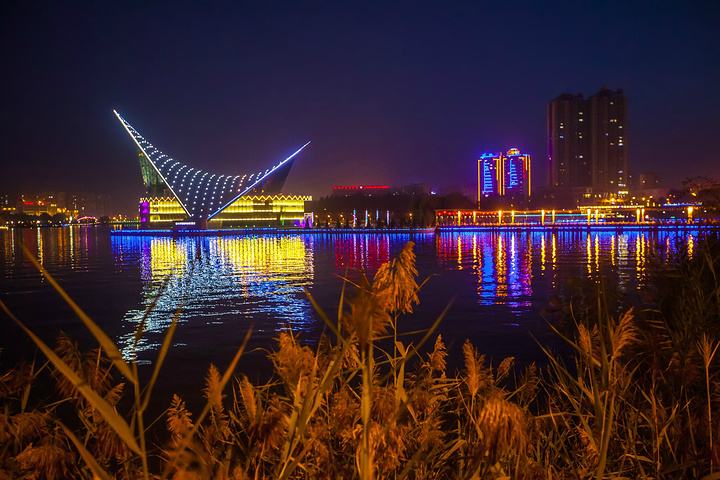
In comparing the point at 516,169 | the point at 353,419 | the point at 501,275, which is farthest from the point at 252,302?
the point at 516,169

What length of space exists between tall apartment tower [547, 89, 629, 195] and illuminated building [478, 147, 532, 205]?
56.1 feet

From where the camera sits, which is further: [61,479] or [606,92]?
[606,92]

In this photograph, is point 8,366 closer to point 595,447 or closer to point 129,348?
point 129,348

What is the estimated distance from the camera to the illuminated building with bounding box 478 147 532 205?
18862 cm

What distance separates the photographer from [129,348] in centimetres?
934

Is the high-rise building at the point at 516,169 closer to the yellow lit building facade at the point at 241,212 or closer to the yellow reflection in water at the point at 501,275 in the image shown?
the yellow lit building facade at the point at 241,212

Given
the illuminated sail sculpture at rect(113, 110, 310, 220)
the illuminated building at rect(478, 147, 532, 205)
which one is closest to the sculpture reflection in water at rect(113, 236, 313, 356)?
the illuminated sail sculpture at rect(113, 110, 310, 220)

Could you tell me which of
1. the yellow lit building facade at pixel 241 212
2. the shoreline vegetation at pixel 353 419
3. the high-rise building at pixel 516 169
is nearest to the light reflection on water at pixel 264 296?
the shoreline vegetation at pixel 353 419

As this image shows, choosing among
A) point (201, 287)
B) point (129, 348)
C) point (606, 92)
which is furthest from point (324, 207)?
point (129, 348)

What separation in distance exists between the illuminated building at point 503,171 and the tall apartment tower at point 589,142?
17.1 m

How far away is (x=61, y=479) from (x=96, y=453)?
0.28m

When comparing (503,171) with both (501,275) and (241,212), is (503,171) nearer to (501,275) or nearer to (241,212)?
(241,212)

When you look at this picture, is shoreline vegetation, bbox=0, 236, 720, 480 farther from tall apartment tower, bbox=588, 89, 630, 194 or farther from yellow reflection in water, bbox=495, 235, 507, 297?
tall apartment tower, bbox=588, 89, 630, 194

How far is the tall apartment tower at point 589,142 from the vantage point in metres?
161
